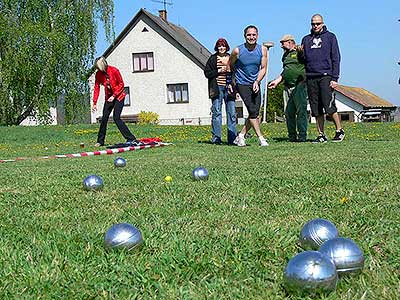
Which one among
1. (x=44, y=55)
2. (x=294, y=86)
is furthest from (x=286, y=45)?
(x=44, y=55)

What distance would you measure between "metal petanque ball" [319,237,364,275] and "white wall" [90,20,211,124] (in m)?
42.9

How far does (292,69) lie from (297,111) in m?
0.81

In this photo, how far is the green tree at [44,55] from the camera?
1136 inches

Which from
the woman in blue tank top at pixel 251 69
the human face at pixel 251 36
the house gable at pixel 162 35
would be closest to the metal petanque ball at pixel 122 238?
the woman in blue tank top at pixel 251 69

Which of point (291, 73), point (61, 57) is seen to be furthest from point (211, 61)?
point (61, 57)

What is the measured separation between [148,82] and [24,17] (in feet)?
58.9

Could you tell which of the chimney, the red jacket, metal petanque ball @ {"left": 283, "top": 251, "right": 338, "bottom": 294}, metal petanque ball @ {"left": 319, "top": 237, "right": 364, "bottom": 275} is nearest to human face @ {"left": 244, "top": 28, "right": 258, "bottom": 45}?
the red jacket

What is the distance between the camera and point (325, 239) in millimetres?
2719

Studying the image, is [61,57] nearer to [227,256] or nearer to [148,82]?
[148,82]

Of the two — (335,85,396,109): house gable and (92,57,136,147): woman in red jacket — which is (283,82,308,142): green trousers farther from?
(335,85,396,109): house gable

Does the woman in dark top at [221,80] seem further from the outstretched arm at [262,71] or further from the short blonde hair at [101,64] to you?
the short blonde hair at [101,64]

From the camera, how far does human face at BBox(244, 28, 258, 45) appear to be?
10.5 meters

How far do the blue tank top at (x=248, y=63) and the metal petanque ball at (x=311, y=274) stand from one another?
860 centimetres

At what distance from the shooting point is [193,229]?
3.27 meters
